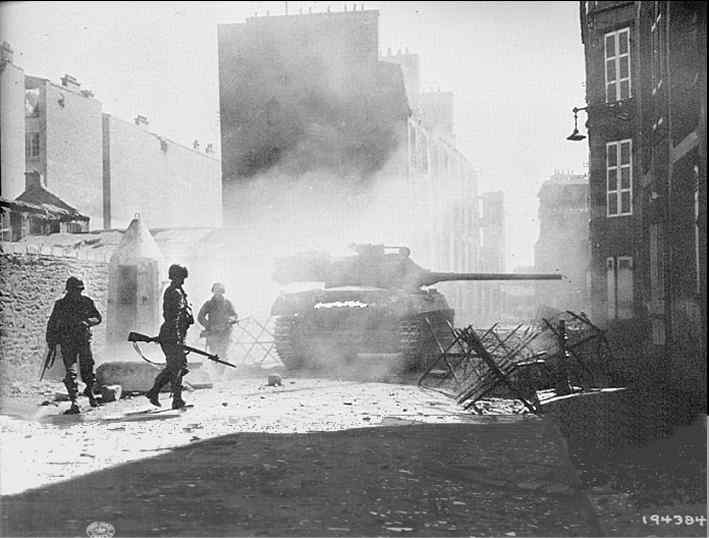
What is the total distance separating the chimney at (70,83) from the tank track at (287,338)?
550cm

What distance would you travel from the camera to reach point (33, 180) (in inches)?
421

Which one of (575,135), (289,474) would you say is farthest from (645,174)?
(289,474)

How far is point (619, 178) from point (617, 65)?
7.71 ft

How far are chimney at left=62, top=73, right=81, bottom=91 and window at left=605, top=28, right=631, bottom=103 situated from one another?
917cm

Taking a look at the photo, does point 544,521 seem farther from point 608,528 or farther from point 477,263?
point 477,263

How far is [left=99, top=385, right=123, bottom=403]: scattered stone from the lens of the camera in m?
9.96

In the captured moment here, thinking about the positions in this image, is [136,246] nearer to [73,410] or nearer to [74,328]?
[74,328]

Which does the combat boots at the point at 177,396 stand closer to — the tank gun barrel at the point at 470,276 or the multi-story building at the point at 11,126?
the multi-story building at the point at 11,126

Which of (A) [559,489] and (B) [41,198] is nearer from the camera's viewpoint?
(A) [559,489]

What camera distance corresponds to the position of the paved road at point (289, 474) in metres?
4.91

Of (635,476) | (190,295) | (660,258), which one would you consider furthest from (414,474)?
(190,295)

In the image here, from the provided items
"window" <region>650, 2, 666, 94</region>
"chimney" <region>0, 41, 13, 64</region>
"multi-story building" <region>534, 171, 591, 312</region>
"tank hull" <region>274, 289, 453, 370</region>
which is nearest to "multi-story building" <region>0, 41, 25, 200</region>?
Answer: "chimney" <region>0, 41, 13, 64</region>

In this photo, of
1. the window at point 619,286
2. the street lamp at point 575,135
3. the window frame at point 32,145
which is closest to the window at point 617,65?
the window at point 619,286

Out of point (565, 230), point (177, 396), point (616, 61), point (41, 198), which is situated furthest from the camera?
point (565, 230)
